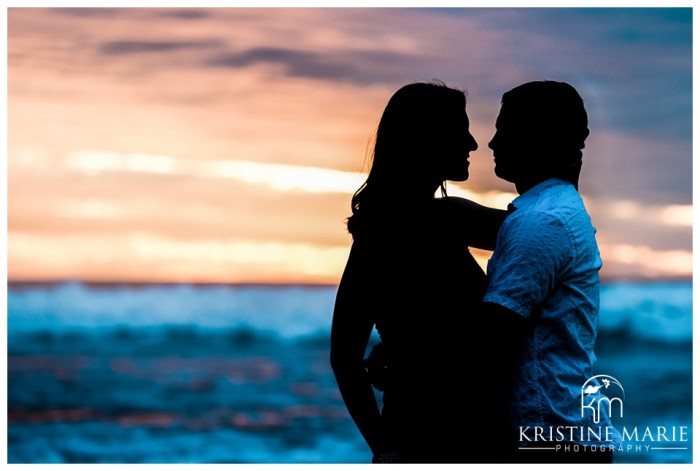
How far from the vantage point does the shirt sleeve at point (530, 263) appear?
164cm

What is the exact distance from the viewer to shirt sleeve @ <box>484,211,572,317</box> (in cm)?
164

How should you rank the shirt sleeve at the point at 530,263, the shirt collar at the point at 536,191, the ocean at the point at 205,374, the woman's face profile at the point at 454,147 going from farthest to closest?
the ocean at the point at 205,374, the woman's face profile at the point at 454,147, the shirt collar at the point at 536,191, the shirt sleeve at the point at 530,263

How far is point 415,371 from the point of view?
180 centimetres

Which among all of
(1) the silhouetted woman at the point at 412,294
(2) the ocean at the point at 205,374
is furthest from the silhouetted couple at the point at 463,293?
(2) the ocean at the point at 205,374

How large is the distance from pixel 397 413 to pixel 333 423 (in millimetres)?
8243

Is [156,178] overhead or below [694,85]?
overhead

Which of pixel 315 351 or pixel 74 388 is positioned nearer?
pixel 74 388

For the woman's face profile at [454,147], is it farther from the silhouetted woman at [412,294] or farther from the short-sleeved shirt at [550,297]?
the short-sleeved shirt at [550,297]

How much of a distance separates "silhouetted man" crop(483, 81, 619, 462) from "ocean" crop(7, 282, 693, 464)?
6.21 meters

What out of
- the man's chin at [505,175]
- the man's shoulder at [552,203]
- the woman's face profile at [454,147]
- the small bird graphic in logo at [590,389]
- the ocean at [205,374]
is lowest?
the small bird graphic in logo at [590,389]

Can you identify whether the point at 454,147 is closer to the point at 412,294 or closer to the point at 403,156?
the point at 403,156

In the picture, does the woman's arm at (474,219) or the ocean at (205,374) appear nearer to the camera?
the woman's arm at (474,219)

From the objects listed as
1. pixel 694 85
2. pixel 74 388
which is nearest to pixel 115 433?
pixel 74 388

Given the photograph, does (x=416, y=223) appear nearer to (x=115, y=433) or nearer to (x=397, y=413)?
(x=397, y=413)
